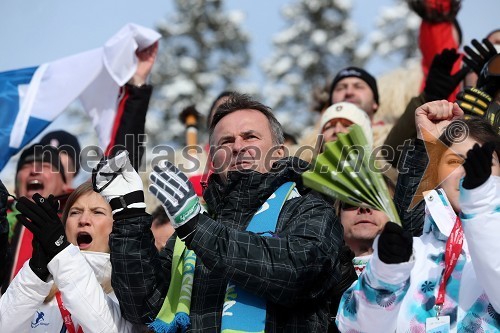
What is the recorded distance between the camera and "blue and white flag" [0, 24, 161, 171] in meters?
5.92

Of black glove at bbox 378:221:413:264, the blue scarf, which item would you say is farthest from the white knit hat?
black glove at bbox 378:221:413:264

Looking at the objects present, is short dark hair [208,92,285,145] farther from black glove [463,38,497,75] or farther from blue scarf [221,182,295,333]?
black glove [463,38,497,75]

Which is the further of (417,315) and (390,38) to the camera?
(390,38)

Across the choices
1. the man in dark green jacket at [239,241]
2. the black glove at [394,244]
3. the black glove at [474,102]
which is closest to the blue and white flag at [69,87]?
the man in dark green jacket at [239,241]

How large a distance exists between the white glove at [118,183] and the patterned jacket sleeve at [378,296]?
3.36 ft

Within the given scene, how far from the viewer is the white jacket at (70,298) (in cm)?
355

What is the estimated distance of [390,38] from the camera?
87.6 feet

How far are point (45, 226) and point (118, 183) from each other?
38 centimetres

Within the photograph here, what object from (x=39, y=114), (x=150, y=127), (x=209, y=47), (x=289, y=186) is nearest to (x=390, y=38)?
(x=209, y=47)

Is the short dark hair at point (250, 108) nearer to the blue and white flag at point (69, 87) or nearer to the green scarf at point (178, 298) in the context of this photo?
the green scarf at point (178, 298)

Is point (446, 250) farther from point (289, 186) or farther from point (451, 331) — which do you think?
point (289, 186)

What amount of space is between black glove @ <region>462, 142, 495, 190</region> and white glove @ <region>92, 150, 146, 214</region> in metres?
1.39

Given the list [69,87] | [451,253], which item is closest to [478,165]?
[451,253]

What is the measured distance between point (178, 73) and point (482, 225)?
892 inches
